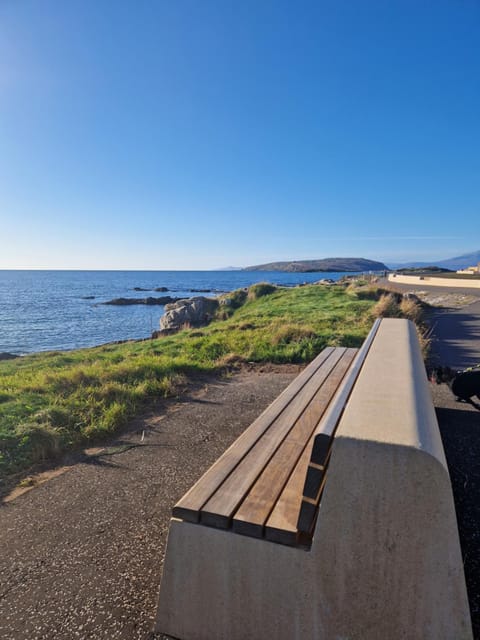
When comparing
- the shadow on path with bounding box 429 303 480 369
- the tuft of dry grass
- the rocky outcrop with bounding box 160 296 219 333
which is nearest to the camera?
the shadow on path with bounding box 429 303 480 369

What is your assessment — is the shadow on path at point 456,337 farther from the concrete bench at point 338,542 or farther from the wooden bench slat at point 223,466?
the concrete bench at point 338,542

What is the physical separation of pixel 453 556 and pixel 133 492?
2.42 m

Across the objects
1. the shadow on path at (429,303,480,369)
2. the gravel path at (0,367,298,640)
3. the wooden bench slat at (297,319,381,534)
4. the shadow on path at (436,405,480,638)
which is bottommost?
the gravel path at (0,367,298,640)

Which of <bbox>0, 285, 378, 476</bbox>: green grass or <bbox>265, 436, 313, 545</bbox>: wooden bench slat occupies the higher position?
<bbox>265, 436, 313, 545</bbox>: wooden bench slat

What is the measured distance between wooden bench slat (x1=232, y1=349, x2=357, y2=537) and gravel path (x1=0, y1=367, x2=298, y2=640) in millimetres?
816

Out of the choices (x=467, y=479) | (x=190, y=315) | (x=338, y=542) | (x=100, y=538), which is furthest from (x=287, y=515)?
(x=190, y=315)

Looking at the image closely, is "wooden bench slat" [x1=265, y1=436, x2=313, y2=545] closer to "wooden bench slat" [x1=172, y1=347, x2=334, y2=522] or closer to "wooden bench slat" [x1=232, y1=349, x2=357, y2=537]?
"wooden bench slat" [x1=232, y1=349, x2=357, y2=537]

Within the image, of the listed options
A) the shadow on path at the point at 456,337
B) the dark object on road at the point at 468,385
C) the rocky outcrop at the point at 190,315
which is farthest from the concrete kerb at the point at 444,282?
the dark object on road at the point at 468,385

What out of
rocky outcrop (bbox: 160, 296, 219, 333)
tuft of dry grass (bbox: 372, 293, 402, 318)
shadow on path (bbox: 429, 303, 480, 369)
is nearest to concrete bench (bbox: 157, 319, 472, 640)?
shadow on path (bbox: 429, 303, 480, 369)

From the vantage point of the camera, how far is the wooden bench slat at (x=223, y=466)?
1827 millimetres

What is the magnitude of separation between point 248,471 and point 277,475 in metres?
0.16

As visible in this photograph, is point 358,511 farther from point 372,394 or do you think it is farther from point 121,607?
point 121,607

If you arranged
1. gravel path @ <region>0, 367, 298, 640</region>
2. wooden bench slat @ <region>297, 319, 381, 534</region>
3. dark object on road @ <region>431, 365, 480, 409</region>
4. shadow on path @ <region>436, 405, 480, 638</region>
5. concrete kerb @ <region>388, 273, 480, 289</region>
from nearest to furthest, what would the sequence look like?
wooden bench slat @ <region>297, 319, 381, 534</region>, gravel path @ <region>0, 367, 298, 640</region>, shadow on path @ <region>436, 405, 480, 638</region>, dark object on road @ <region>431, 365, 480, 409</region>, concrete kerb @ <region>388, 273, 480, 289</region>

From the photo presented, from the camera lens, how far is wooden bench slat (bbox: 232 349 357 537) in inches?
68.1
